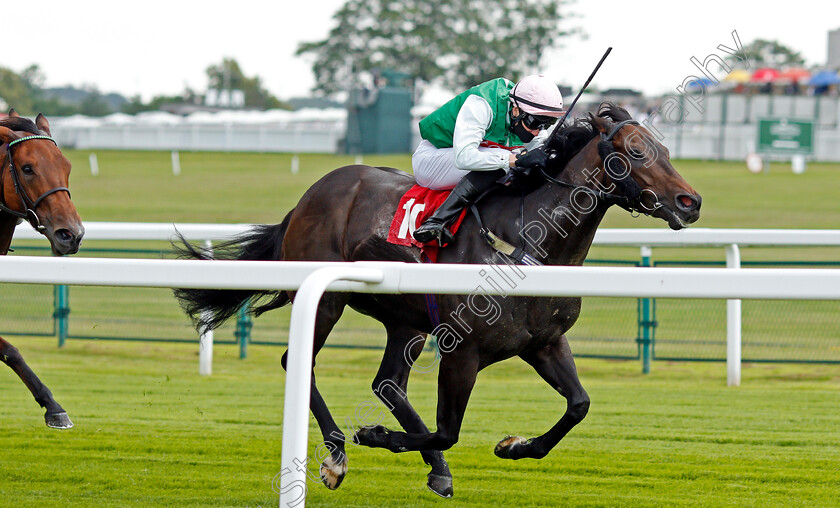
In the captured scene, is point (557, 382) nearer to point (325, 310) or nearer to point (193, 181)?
point (325, 310)

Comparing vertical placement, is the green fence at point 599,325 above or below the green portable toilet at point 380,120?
below

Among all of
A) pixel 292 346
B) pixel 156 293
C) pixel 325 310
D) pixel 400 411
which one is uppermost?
pixel 292 346

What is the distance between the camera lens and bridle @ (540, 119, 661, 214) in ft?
11.2

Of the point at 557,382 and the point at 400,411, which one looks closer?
the point at 557,382

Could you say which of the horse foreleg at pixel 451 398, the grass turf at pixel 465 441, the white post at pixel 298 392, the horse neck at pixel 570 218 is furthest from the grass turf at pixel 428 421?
the white post at pixel 298 392

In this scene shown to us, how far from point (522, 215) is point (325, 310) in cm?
104

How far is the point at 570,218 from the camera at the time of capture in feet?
11.5

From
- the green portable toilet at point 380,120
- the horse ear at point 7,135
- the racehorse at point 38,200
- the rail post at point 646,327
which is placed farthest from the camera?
the green portable toilet at point 380,120

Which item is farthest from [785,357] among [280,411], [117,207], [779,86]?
[779,86]

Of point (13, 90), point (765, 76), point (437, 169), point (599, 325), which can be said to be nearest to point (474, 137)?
point (437, 169)

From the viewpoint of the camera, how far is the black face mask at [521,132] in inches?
148

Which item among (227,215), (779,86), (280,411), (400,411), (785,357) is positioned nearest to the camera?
(400,411)

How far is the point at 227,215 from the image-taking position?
1764cm

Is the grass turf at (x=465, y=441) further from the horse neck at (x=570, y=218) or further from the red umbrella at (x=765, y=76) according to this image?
the red umbrella at (x=765, y=76)
